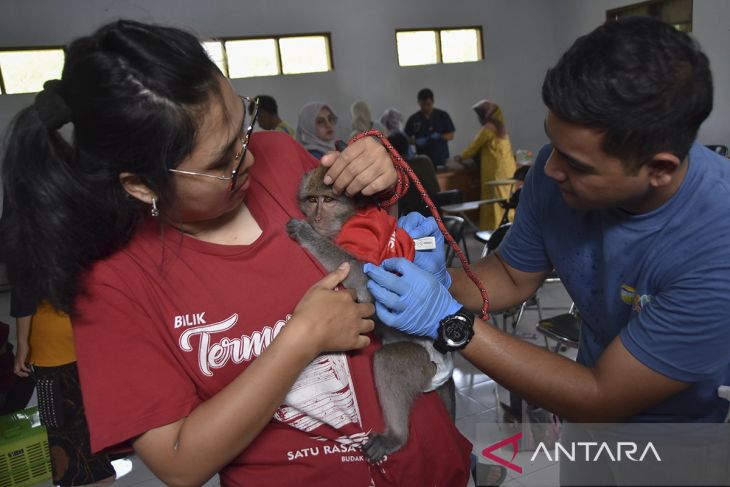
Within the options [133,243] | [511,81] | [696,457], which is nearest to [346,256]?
[133,243]

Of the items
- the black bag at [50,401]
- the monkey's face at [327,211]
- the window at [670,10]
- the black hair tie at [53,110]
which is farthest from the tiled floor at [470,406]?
the window at [670,10]

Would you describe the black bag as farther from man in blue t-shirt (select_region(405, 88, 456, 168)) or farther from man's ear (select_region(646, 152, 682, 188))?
man in blue t-shirt (select_region(405, 88, 456, 168))

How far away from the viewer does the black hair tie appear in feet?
3.14

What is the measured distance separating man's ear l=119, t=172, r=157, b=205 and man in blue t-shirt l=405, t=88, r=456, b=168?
325 inches

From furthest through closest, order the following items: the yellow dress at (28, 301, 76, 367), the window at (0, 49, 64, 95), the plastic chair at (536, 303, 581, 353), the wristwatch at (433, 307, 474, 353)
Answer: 1. the window at (0, 49, 64, 95)
2. the plastic chair at (536, 303, 581, 353)
3. the yellow dress at (28, 301, 76, 367)
4. the wristwatch at (433, 307, 474, 353)

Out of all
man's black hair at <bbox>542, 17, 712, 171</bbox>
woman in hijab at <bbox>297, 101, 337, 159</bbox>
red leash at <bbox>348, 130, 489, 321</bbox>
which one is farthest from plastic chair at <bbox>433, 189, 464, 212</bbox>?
man's black hair at <bbox>542, 17, 712, 171</bbox>

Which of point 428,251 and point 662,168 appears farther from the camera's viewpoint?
point 428,251

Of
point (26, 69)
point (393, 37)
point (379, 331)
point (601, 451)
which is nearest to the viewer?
point (601, 451)

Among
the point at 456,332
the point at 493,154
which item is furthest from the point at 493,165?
the point at 456,332

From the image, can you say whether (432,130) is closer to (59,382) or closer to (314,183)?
(59,382)

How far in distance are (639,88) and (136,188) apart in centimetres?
102

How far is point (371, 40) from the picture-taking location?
377 inches

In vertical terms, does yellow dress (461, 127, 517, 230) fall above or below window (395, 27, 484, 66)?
below

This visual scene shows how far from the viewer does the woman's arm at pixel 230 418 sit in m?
0.97
